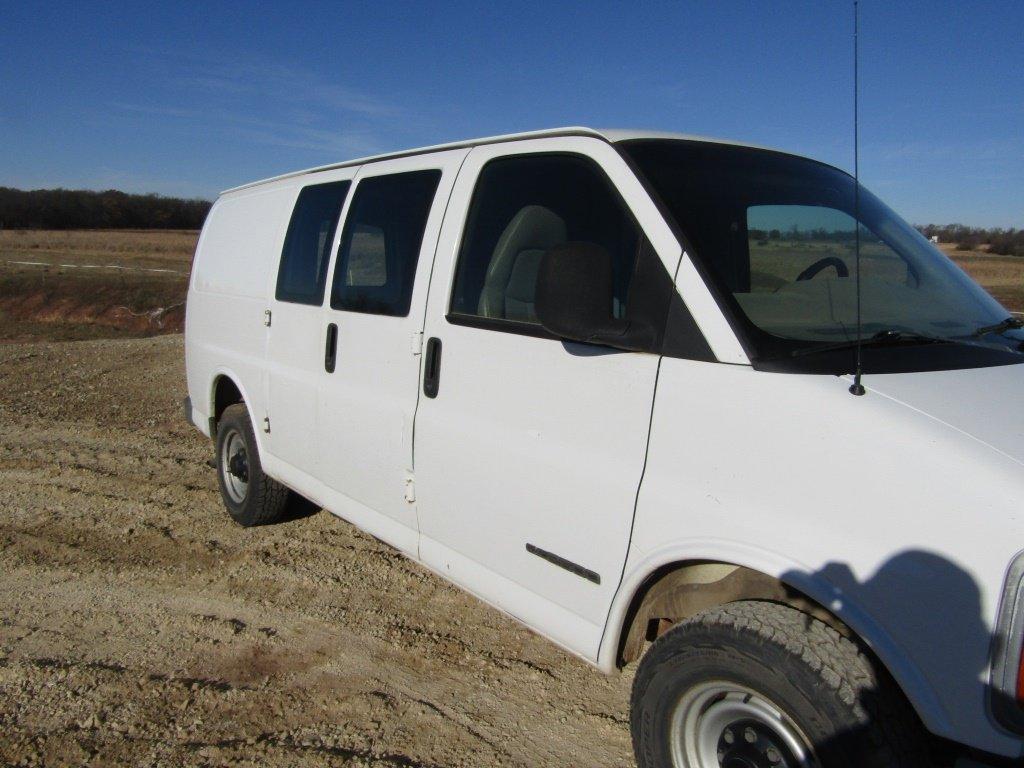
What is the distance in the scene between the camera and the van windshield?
2.48 metres

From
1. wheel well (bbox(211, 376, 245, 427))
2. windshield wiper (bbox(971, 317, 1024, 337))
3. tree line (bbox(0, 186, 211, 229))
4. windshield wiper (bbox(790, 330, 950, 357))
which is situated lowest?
wheel well (bbox(211, 376, 245, 427))

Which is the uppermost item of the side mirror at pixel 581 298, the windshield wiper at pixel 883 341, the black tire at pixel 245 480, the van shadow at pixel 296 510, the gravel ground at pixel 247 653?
the side mirror at pixel 581 298

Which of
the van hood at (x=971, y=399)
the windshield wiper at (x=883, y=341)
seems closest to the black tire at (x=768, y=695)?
the van hood at (x=971, y=399)

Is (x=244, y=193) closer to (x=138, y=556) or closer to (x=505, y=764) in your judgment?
(x=138, y=556)

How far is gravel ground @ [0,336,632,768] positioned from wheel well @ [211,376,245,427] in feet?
2.38

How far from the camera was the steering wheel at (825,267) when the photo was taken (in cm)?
299

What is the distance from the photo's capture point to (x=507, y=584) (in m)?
3.14

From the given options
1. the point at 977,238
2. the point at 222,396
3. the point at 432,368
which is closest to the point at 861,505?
the point at 432,368

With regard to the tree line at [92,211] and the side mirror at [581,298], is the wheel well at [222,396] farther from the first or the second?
the tree line at [92,211]

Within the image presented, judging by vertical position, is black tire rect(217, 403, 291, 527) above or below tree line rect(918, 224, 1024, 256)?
below

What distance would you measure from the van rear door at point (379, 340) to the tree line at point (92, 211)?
3137 inches

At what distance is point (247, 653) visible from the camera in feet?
12.8

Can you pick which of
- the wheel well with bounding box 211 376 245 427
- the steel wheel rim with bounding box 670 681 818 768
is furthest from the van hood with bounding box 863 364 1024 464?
the wheel well with bounding box 211 376 245 427

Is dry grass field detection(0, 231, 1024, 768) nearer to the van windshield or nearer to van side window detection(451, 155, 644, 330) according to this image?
van side window detection(451, 155, 644, 330)
